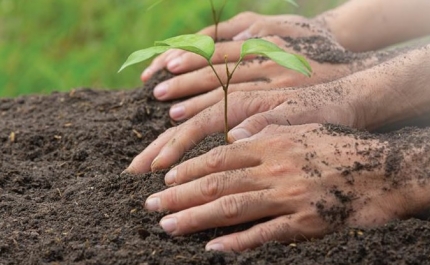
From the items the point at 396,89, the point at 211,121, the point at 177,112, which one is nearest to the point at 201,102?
the point at 177,112

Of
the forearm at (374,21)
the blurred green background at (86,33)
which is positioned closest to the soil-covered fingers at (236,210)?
the forearm at (374,21)

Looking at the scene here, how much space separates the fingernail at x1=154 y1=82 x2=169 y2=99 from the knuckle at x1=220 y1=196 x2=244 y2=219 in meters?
1.03

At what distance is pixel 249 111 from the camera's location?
2.33 metres

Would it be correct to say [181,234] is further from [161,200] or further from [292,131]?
[292,131]

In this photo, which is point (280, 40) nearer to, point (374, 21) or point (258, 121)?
point (374, 21)

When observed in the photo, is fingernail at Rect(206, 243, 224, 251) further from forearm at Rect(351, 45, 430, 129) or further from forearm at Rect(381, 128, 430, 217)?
forearm at Rect(351, 45, 430, 129)

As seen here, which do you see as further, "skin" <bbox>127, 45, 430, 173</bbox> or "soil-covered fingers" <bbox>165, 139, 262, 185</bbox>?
"skin" <bbox>127, 45, 430, 173</bbox>

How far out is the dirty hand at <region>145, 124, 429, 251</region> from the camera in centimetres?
187

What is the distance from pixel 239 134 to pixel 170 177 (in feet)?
0.75

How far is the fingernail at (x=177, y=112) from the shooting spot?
271cm

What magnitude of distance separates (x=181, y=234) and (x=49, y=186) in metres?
0.59

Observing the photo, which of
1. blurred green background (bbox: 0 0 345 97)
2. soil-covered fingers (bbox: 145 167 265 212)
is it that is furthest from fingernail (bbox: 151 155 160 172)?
blurred green background (bbox: 0 0 345 97)

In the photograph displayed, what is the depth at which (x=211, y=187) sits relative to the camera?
1.91 metres

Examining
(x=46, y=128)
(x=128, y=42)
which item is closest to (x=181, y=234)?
(x=46, y=128)
